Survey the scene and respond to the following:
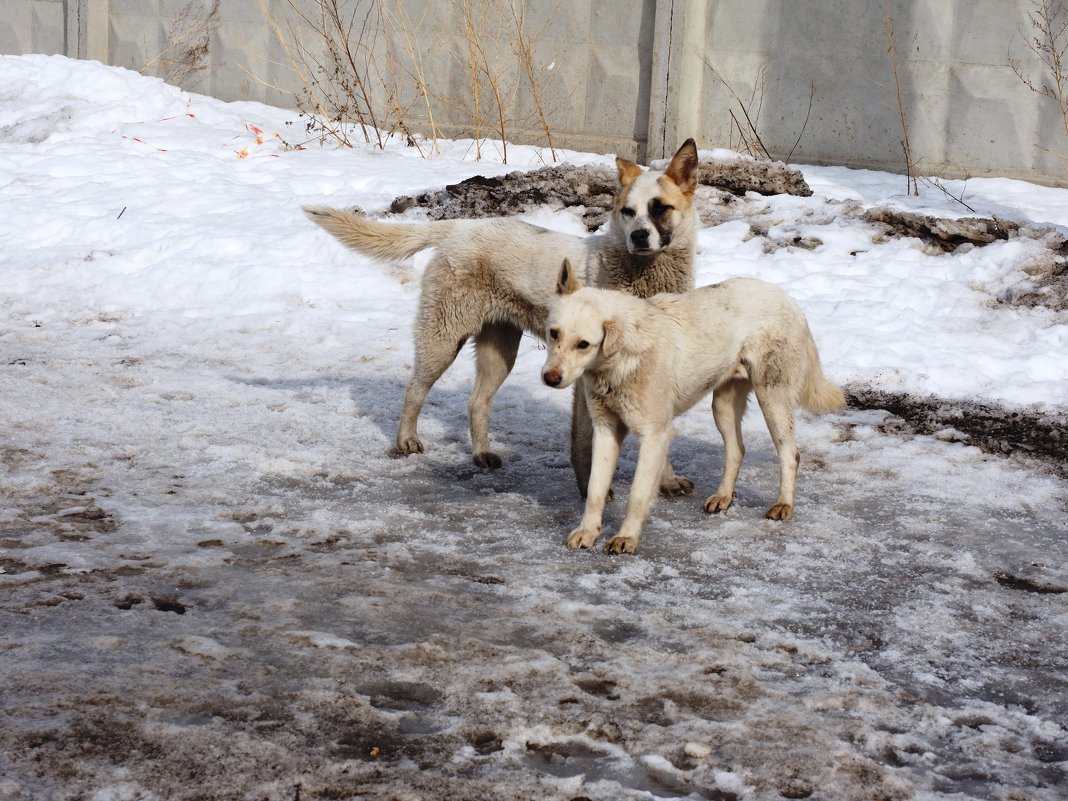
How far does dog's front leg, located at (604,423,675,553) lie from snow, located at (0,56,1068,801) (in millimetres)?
156

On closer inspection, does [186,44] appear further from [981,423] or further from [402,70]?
[981,423]

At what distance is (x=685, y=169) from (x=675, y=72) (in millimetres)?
6190

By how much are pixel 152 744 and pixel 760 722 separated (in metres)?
1.51

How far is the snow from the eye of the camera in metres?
2.76

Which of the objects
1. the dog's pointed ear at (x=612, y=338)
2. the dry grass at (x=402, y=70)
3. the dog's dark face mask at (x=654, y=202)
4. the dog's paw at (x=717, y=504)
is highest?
the dry grass at (x=402, y=70)

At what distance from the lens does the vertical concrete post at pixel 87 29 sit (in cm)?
1370

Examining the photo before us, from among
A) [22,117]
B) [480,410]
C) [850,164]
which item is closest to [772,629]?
[480,410]

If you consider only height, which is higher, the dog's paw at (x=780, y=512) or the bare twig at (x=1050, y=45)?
the bare twig at (x=1050, y=45)

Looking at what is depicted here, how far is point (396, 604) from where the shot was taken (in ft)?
12.1

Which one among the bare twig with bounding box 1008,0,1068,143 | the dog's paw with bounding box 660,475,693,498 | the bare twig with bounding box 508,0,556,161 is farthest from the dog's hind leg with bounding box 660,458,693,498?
the bare twig with bounding box 1008,0,1068,143

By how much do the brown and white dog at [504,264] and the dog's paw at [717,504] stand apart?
28cm

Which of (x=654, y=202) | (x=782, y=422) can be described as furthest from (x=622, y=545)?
(x=654, y=202)

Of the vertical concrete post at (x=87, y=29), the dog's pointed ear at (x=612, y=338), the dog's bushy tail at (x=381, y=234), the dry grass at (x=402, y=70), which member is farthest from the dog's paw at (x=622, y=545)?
the vertical concrete post at (x=87, y=29)

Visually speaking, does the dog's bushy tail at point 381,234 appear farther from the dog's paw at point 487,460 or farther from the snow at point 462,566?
→ the dog's paw at point 487,460
